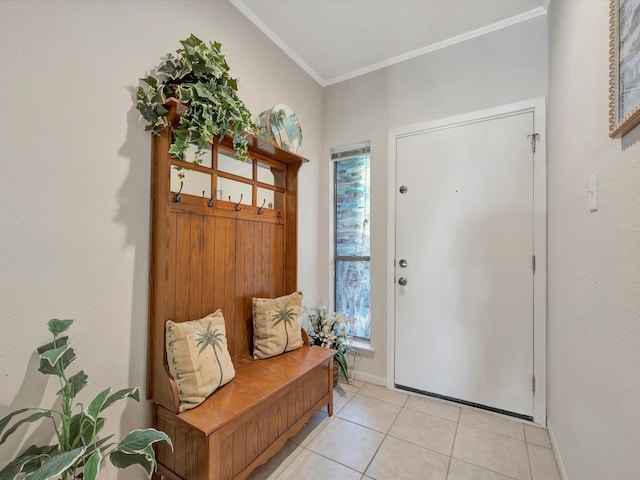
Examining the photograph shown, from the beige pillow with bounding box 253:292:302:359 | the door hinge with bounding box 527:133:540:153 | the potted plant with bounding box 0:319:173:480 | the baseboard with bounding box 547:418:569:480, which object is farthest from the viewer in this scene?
the door hinge with bounding box 527:133:540:153

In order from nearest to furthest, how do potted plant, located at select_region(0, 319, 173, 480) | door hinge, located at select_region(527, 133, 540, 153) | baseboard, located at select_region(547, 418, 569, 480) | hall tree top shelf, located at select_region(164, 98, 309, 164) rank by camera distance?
potted plant, located at select_region(0, 319, 173, 480) → hall tree top shelf, located at select_region(164, 98, 309, 164) → baseboard, located at select_region(547, 418, 569, 480) → door hinge, located at select_region(527, 133, 540, 153)

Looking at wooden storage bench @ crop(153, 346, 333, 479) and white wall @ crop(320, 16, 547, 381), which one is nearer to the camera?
wooden storage bench @ crop(153, 346, 333, 479)

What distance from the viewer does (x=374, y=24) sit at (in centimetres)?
206

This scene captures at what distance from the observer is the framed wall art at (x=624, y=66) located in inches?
28.0

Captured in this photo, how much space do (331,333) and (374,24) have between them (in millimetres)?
2383

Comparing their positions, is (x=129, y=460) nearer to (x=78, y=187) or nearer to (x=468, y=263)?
(x=78, y=187)

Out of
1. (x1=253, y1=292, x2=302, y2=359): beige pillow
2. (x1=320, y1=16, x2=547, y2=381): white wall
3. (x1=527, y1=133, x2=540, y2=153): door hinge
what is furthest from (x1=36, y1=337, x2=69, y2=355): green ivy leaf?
(x1=527, y1=133, x2=540, y2=153): door hinge

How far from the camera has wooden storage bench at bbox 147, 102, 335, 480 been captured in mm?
1255

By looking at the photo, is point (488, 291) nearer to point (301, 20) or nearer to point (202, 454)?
point (202, 454)

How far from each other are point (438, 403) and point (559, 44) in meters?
2.48

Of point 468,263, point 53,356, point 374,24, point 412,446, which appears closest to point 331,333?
point 412,446

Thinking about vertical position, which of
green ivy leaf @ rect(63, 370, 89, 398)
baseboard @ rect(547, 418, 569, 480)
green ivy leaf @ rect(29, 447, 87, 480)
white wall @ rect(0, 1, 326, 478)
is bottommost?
baseboard @ rect(547, 418, 569, 480)

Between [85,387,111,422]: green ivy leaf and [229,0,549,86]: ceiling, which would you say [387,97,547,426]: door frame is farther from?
[85,387,111,422]: green ivy leaf

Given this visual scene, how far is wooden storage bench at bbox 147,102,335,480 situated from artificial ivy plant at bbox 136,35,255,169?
77 millimetres
